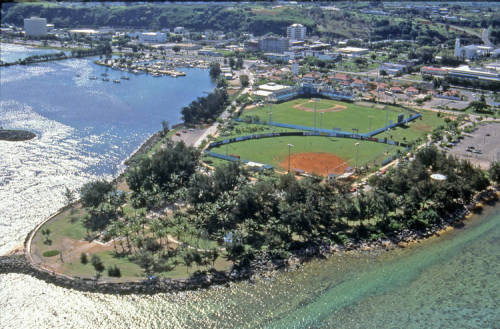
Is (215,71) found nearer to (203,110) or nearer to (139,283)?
(203,110)

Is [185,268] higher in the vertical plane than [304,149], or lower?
lower

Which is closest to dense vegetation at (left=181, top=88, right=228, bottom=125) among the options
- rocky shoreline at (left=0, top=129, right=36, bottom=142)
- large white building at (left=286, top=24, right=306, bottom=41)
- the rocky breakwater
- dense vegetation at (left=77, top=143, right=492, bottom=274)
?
rocky shoreline at (left=0, top=129, right=36, bottom=142)

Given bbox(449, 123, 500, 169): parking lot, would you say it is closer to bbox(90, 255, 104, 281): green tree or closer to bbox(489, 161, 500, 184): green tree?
bbox(489, 161, 500, 184): green tree

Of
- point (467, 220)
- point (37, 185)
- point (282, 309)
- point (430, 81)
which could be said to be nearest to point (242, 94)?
point (430, 81)

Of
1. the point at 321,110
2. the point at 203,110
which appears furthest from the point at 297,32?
the point at 203,110

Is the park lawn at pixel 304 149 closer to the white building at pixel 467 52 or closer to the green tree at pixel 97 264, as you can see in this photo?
the green tree at pixel 97 264
